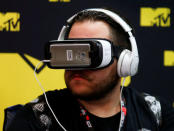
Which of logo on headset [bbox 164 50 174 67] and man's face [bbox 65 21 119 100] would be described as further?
logo on headset [bbox 164 50 174 67]

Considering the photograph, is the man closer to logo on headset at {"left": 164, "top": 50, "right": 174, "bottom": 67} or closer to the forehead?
the forehead

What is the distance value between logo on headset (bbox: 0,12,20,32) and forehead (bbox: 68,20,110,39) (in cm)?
64

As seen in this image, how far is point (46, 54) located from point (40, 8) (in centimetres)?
70

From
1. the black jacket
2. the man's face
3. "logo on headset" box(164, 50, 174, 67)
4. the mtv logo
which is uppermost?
the mtv logo

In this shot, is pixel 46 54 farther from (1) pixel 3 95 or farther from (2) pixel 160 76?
(2) pixel 160 76

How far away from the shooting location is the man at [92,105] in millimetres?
767

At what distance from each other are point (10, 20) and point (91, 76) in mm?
790

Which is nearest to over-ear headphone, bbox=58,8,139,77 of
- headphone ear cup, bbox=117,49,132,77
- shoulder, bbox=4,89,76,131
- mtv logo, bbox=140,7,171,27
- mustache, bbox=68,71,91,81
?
headphone ear cup, bbox=117,49,132,77

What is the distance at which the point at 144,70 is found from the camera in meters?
1.42

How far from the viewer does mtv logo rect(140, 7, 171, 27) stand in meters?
1.41

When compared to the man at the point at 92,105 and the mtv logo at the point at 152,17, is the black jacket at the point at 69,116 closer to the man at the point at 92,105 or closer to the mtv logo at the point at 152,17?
the man at the point at 92,105

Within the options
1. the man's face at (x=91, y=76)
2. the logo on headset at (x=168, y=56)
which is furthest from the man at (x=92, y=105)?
the logo on headset at (x=168, y=56)

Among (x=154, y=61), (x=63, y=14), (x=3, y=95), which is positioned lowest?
(x=3, y=95)

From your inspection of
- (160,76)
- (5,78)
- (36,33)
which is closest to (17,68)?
(5,78)
